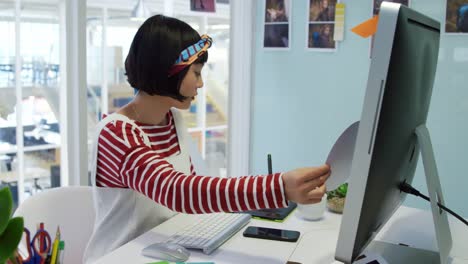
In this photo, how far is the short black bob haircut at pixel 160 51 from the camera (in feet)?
4.10

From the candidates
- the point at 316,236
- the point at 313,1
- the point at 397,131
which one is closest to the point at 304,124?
the point at 313,1

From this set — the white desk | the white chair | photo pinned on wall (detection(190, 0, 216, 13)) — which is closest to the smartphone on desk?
the white desk

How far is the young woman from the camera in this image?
41.1 inches

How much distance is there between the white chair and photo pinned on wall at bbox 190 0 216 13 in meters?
1.34

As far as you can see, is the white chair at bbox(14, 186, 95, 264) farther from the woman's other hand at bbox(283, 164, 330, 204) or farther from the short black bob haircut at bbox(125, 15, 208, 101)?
the woman's other hand at bbox(283, 164, 330, 204)

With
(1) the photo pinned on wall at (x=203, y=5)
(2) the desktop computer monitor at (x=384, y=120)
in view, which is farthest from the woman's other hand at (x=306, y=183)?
(1) the photo pinned on wall at (x=203, y=5)

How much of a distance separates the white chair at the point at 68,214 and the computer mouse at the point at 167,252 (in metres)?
0.42

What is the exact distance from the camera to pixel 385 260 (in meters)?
0.96

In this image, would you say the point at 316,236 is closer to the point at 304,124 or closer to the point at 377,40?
the point at 377,40

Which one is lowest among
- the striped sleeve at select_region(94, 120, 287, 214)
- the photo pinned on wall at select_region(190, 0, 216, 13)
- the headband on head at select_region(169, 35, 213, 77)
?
the striped sleeve at select_region(94, 120, 287, 214)

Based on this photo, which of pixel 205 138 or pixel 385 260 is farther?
pixel 205 138

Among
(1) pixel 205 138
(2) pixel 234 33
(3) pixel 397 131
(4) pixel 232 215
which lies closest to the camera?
(3) pixel 397 131

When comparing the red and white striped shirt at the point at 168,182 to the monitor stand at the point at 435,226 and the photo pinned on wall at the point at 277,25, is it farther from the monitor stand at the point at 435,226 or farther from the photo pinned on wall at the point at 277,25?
the photo pinned on wall at the point at 277,25

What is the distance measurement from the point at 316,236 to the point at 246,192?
0.96ft
